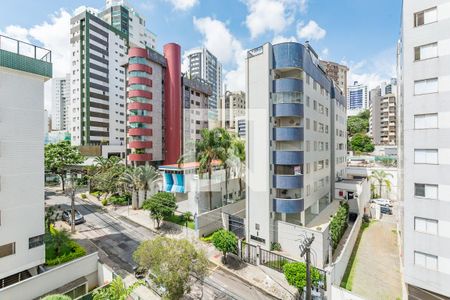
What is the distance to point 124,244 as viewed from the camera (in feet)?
84.2

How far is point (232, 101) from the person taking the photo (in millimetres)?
105438

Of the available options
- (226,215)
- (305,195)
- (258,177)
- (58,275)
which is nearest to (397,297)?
(305,195)

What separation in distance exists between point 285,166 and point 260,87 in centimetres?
888

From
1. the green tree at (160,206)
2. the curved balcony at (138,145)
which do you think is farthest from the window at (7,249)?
the curved balcony at (138,145)

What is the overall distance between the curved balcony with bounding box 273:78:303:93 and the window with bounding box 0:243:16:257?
2625 centimetres

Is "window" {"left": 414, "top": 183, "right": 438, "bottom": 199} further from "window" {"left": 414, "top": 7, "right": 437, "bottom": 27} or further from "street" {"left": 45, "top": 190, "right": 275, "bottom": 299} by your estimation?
"street" {"left": 45, "top": 190, "right": 275, "bottom": 299}

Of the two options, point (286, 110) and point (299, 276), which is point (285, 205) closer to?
point (299, 276)

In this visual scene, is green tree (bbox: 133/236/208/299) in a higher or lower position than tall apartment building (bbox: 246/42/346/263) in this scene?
lower

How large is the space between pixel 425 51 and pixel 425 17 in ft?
8.05

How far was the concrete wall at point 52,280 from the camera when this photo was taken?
605 inches

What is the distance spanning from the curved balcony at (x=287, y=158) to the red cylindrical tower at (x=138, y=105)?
39469 millimetres

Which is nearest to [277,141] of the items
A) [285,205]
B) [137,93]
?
[285,205]

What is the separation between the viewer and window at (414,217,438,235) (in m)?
15.7

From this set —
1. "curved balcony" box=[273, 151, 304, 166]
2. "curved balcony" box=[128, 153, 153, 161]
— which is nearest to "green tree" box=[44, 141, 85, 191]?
"curved balcony" box=[128, 153, 153, 161]
